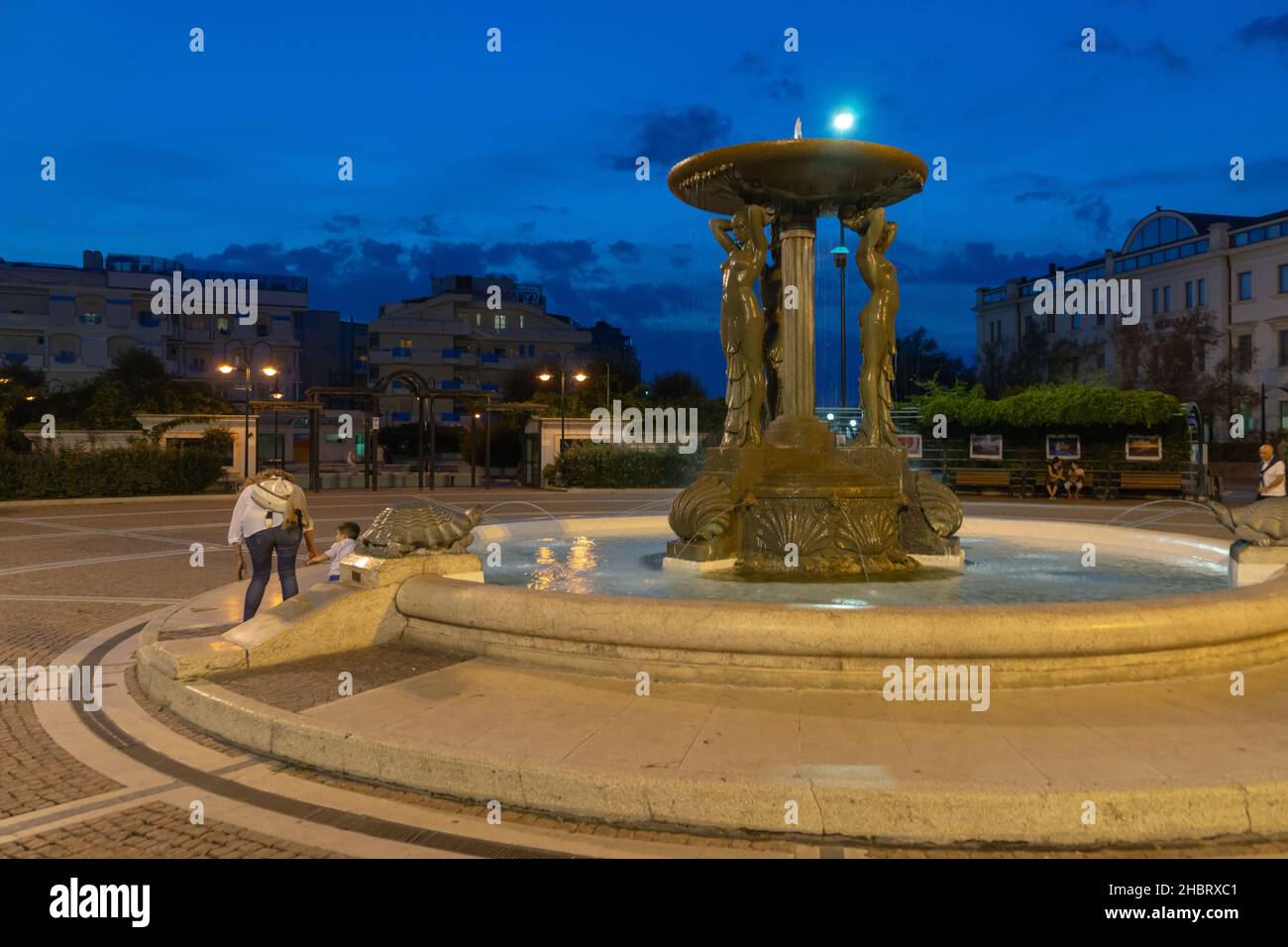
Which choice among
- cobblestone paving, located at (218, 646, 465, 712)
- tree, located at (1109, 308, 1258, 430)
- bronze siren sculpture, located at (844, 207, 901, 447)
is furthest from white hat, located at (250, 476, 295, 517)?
tree, located at (1109, 308, 1258, 430)

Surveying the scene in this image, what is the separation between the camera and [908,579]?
8.64 metres

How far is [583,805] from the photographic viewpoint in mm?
4164

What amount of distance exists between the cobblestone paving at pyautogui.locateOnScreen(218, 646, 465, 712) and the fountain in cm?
334

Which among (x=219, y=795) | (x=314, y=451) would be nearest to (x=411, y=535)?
(x=219, y=795)

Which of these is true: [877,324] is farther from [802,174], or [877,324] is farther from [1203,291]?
[1203,291]

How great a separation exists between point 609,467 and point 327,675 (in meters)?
27.9

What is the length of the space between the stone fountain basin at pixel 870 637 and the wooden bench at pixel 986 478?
79.8ft

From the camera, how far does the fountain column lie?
10.3 metres

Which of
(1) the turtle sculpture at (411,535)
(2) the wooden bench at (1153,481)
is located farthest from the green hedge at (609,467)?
(1) the turtle sculpture at (411,535)
